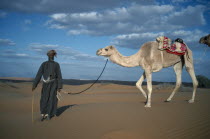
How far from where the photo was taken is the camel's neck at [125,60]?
997 cm

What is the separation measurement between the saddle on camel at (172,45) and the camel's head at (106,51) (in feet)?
6.91

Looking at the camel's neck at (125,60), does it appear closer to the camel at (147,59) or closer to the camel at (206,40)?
the camel at (147,59)

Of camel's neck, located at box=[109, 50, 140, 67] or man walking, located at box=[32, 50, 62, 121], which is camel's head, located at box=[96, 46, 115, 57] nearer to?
camel's neck, located at box=[109, 50, 140, 67]

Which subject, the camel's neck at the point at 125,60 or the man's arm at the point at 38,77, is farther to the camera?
the camel's neck at the point at 125,60

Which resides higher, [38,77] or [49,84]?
[38,77]

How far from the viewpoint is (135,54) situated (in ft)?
33.1

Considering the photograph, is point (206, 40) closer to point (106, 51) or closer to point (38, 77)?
point (106, 51)

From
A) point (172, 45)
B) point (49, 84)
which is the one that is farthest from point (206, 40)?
point (49, 84)

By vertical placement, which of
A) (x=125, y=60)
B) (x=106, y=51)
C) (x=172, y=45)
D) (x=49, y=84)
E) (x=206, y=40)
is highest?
(x=172, y=45)

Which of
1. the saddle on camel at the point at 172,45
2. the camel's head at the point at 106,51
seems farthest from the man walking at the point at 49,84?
the saddle on camel at the point at 172,45

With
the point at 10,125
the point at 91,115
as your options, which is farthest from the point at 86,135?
the point at 10,125

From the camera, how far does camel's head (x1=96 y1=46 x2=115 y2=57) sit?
384 inches

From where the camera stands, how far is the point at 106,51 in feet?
32.4

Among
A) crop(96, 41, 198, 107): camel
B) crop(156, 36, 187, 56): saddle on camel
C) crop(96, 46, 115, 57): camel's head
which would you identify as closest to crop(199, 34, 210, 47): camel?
crop(156, 36, 187, 56): saddle on camel
